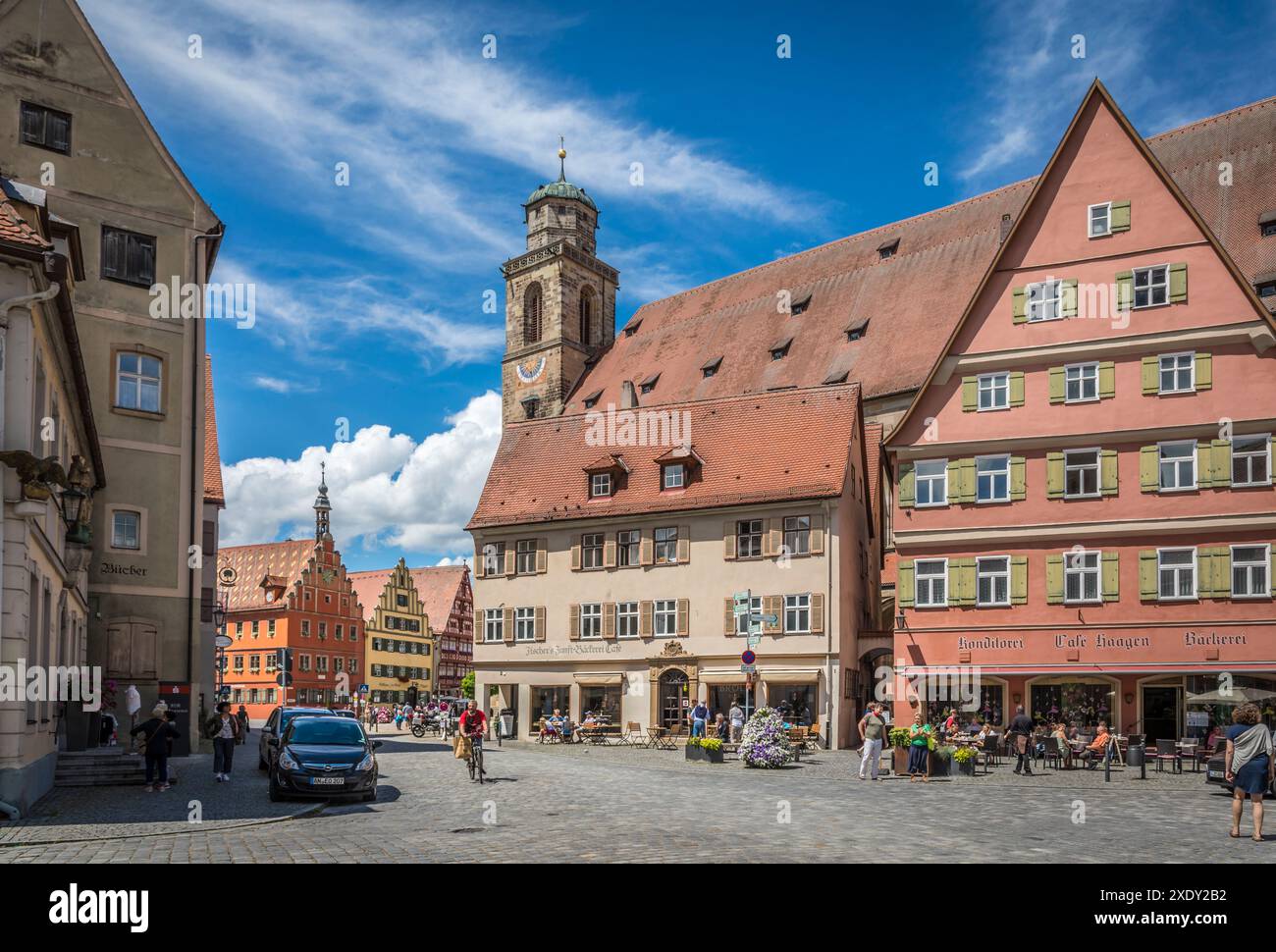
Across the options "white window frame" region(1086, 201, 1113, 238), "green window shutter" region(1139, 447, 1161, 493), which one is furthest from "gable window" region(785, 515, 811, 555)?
"white window frame" region(1086, 201, 1113, 238)

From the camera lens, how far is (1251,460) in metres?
31.5

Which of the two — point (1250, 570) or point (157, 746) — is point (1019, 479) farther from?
point (157, 746)

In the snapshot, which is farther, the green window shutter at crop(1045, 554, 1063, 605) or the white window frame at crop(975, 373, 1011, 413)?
the white window frame at crop(975, 373, 1011, 413)

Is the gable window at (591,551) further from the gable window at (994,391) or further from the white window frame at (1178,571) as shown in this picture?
the white window frame at (1178,571)

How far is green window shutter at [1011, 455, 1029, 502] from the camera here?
34.0 meters

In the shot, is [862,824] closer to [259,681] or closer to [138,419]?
[138,419]

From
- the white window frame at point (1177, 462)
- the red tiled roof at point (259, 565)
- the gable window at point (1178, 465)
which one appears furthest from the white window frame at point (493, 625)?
the red tiled roof at point (259, 565)

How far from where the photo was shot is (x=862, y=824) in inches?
619

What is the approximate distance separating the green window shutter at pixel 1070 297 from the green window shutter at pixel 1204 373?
3589mm

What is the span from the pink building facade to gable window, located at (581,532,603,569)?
1221 cm

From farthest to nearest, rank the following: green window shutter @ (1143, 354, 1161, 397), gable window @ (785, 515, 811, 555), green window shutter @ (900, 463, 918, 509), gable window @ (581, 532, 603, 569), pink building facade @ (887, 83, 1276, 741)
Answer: gable window @ (581, 532, 603, 569)
gable window @ (785, 515, 811, 555)
green window shutter @ (900, 463, 918, 509)
green window shutter @ (1143, 354, 1161, 397)
pink building facade @ (887, 83, 1276, 741)

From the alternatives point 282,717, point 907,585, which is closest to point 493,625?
point 907,585

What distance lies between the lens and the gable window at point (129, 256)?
97.9ft

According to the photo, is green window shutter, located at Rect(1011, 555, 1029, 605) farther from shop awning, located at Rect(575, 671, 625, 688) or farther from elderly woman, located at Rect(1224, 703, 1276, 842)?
elderly woman, located at Rect(1224, 703, 1276, 842)
